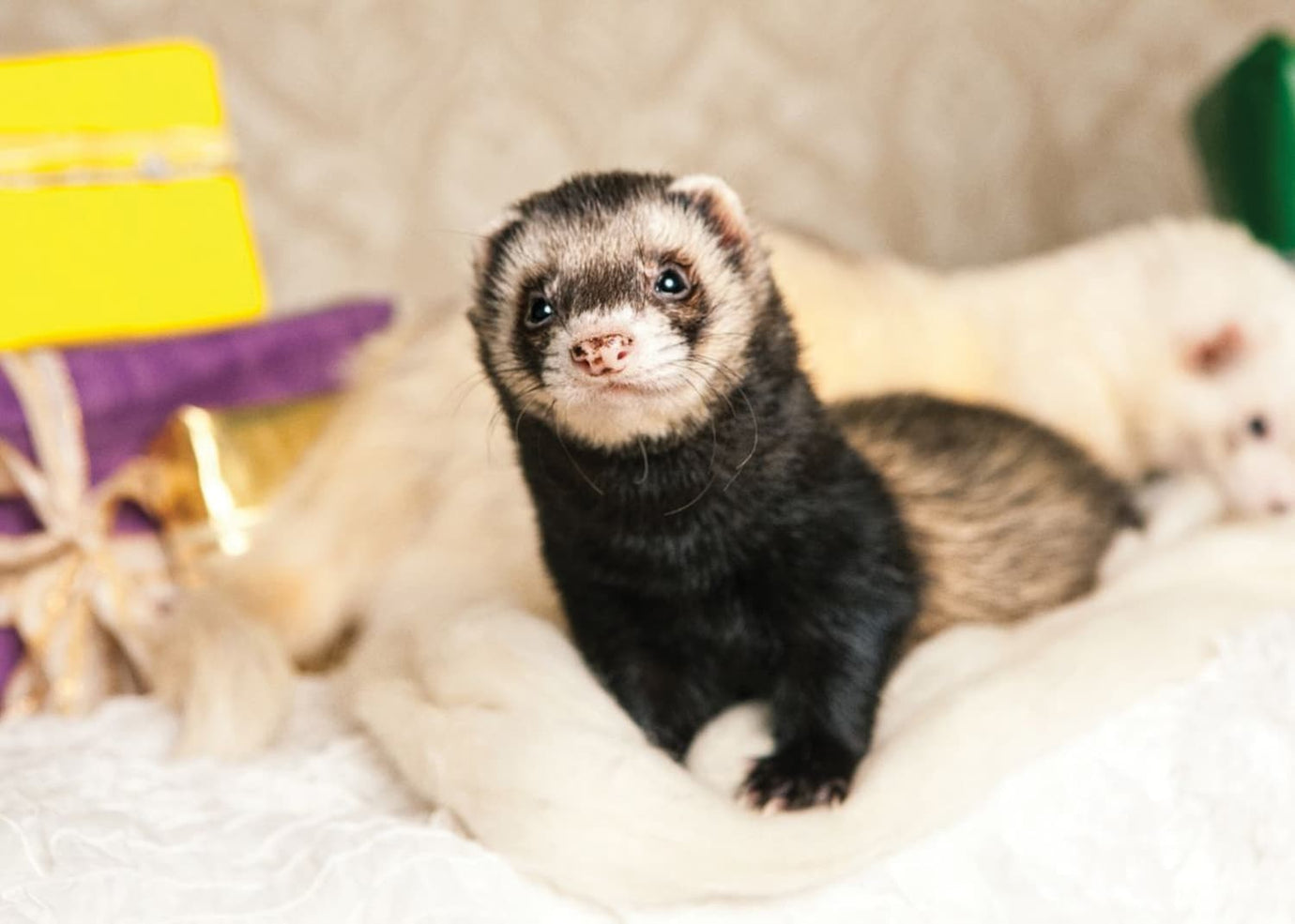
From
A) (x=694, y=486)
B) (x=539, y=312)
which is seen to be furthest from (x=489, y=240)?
(x=694, y=486)

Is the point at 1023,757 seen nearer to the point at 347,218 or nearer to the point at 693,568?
the point at 693,568

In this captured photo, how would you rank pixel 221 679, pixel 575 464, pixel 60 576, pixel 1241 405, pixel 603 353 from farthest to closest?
pixel 1241 405 < pixel 60 576 < pixel 221 679 < pixel 575 464 < pixel 603 353

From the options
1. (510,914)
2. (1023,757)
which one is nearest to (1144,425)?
(1023,757)

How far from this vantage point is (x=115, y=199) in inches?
42.3

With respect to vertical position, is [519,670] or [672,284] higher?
[672,284]

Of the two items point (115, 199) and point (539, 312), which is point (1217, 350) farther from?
→ point (115, 199)

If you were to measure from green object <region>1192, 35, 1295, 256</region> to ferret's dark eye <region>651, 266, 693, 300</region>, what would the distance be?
2.53 feet

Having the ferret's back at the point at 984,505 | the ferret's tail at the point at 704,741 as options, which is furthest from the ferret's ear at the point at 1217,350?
the ferret's tail at the point at 704,741

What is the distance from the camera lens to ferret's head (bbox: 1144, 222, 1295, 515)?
1.24 m

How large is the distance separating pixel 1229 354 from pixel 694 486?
860mm

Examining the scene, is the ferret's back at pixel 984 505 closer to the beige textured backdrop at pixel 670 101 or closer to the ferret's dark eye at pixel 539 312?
the ferret's dark eye at pixel 539 312

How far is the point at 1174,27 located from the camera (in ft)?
4.93

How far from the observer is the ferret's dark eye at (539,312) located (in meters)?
0.66

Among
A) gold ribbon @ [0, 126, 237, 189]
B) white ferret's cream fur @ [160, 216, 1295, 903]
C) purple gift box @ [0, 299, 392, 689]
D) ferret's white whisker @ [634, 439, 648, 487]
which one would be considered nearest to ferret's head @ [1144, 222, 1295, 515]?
white ferret's cream fur @ [160, 216, 1295, 903]
